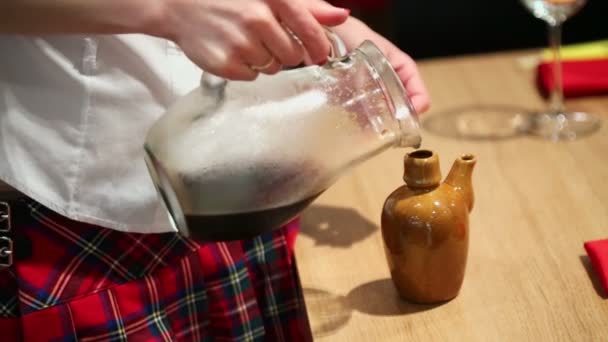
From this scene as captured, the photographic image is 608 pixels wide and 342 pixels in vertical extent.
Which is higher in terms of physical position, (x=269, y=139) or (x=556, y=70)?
(x=269, y=139)

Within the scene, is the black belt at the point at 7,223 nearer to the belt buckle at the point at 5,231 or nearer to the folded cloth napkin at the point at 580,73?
the belt buckle at the point at 5,231

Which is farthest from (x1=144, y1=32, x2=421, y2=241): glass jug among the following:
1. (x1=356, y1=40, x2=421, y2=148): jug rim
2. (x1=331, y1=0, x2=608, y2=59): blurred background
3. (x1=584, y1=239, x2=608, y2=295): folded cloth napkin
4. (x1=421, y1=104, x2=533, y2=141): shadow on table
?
(x1=331, y1=0, x2=608, y2=59): blurred background

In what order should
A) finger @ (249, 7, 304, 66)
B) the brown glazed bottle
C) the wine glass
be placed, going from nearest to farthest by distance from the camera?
finger @ (249, 7, 304, 66)
the brown glazed bottle
the wine glass

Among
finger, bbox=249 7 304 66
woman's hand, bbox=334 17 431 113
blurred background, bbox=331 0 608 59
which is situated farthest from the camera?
blurred background, bbox=331 0 608 59

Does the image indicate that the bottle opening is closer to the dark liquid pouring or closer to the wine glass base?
the dark liquid pouring

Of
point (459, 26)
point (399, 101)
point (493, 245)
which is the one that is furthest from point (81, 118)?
point (459, 26)

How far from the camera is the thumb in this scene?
684 millimetres

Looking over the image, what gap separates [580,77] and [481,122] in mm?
201

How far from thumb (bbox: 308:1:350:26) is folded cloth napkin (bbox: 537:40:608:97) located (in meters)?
0.78

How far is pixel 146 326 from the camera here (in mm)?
866

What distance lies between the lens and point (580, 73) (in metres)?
1.42

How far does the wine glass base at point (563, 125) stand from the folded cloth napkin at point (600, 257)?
1.18ft

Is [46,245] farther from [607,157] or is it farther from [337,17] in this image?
[607,157]

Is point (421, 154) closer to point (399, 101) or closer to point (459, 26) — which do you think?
point (399, 101)
